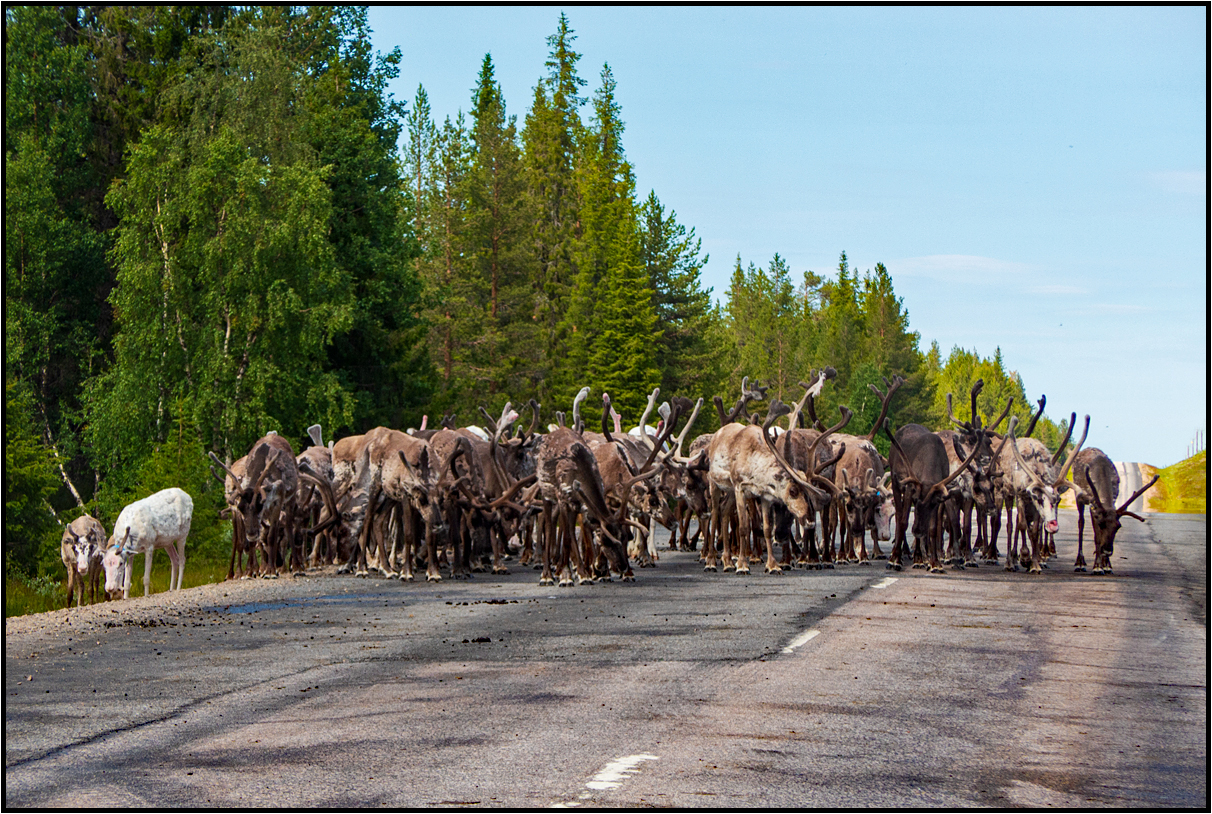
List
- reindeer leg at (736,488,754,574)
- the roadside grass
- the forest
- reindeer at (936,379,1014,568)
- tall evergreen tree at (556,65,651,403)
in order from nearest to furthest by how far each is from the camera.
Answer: reindeer leg at (736,488,754,574), reindeer at (936,379,1014,568), the roadside grass, the forest, tall evergreen tree at (556,65,651,403)

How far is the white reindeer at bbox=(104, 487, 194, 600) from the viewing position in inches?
931

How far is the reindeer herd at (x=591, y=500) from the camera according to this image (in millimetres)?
20656

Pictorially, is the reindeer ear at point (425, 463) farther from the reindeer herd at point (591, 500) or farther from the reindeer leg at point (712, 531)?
the reindeer leg at point (712, 531)

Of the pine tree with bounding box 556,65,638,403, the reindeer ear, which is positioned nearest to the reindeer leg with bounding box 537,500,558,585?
the reindeer ear

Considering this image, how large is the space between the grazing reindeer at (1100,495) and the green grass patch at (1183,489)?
44.0 meters

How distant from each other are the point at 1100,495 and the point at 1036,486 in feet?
3.56

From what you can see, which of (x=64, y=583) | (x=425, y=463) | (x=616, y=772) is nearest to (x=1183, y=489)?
(x=64, y=583)

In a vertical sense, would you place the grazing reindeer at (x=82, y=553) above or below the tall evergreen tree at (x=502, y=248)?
below

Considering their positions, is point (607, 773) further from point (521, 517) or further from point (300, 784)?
point (521, 517)

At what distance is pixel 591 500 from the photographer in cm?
1898

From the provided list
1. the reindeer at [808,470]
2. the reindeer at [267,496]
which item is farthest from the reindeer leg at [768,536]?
the reindeer at [267,496]

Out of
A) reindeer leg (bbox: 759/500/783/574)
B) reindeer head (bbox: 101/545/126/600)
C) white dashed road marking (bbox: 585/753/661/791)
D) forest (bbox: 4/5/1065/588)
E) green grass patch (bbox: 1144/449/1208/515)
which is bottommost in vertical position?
white dashed road marking (bbox: 585/753/661/791)

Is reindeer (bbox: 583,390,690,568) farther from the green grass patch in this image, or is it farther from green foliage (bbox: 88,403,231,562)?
the green grass patch

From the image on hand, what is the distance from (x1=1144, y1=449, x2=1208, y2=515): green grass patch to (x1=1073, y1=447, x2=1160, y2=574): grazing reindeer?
44.0 meters
